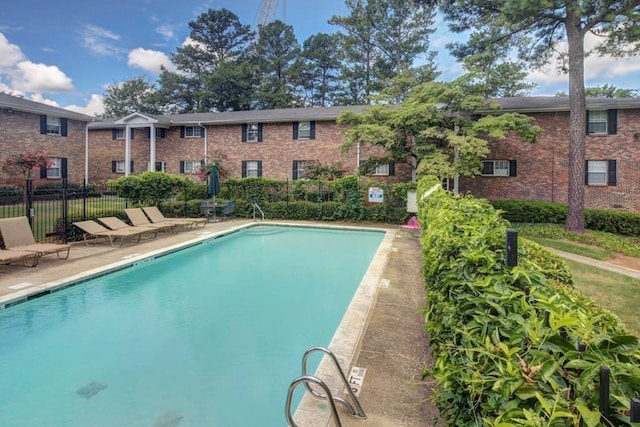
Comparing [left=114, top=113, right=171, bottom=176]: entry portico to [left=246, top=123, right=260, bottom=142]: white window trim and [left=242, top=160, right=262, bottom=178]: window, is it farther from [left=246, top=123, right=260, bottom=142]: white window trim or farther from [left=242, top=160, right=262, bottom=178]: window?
[left=242, top=160, right=262, bottom=178]: window

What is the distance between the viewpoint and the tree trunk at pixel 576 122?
12781 millimetres

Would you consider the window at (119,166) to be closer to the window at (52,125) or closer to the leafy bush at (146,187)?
the window at (52,125)

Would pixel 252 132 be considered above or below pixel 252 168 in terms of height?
above

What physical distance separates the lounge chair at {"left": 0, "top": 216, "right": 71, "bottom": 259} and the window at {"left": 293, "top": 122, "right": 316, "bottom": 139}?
14428 millimetres

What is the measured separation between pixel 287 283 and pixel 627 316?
19.1ft

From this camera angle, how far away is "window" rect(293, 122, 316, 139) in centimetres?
2092

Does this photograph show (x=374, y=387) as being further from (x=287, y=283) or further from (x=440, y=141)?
(x=440, y=141)

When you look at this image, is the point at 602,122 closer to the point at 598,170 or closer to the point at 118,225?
the point at 598,170

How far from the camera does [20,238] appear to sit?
27.4 feet

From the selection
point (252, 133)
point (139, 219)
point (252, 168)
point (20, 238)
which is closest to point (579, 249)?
point (139, 219)

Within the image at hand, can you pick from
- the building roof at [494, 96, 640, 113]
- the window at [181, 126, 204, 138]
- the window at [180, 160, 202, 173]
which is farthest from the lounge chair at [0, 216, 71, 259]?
the building roof at [494, 96, 640, 113]

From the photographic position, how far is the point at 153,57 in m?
41.3

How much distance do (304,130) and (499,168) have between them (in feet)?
34.2

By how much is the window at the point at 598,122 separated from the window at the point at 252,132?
16.6 metres
